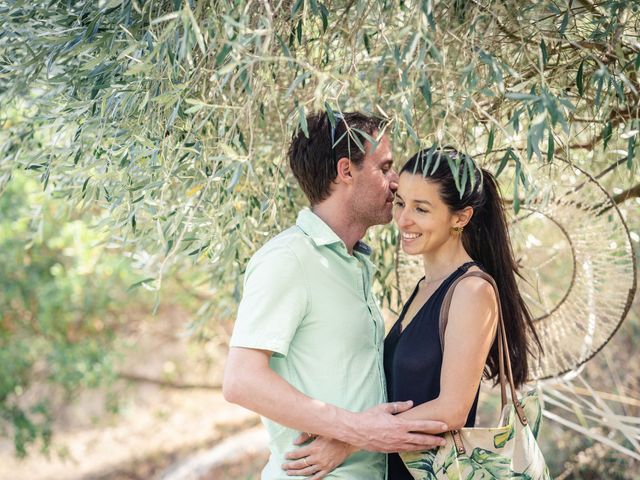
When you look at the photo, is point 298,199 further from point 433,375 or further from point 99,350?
point 99,350

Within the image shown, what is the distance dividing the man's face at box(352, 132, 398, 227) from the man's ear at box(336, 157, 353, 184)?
2 centimetres

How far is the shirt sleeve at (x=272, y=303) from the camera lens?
2186mm

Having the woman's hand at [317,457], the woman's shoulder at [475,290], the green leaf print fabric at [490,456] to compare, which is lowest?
the woman's hand at [317,457]

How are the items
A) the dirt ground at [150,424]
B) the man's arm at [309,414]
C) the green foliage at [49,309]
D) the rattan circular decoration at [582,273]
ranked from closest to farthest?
the man's arm at [309,414] → the rattan circular decoration at [582,273] → the green foliage at [49,309] → the dirt ground at [150,424]

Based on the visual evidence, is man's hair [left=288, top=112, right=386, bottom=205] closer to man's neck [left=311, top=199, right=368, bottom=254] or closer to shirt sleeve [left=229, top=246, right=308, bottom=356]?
man's neck [left=311, top=199, right=368, bottom=254]

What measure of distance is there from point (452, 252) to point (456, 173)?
1.43 feet

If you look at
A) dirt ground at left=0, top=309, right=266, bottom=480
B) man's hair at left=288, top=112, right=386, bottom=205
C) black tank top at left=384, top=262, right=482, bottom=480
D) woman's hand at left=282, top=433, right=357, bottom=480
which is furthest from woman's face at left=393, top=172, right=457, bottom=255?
dirt ground at left=0, top=309, right=266, bottom=480

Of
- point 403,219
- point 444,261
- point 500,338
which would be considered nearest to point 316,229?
point 403,219

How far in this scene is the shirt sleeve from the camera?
7.17 ft

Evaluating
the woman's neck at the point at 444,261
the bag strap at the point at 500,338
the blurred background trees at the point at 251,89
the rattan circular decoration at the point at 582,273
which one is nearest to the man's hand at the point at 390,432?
the bag strap at the point at 500,338

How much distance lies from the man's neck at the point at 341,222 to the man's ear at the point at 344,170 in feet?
0.28

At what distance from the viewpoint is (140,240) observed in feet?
10.3

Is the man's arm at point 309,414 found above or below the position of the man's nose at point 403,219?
below

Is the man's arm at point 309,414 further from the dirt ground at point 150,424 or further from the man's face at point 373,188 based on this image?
the dirt ground at point 150,424
